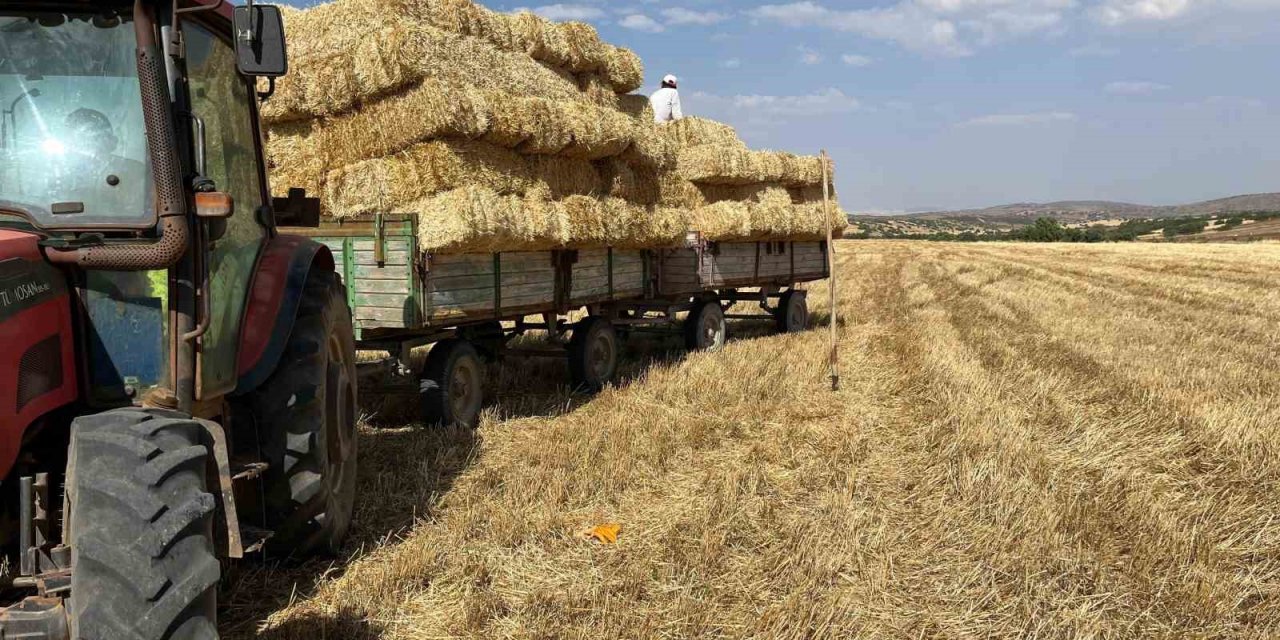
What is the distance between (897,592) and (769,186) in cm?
932

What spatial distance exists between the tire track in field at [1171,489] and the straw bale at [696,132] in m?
4.54

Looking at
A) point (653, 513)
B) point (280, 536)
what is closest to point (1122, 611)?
point (653, 513)

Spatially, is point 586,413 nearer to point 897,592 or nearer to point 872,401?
point 872,401

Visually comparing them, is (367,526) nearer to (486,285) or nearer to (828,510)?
(828,510)

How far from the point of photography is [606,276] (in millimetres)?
8836

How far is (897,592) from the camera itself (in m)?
3.85

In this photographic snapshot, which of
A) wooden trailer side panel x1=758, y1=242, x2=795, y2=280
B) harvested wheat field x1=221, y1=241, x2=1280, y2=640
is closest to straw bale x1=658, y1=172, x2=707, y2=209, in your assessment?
wooden trailer side panel x1=758, y1=242, x2=795, y2=280

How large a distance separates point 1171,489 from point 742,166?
7.44 meters

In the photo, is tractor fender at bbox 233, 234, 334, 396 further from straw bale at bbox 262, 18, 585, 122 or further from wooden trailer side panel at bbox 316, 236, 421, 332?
straw bale at bbox 262, 18, 585, 122

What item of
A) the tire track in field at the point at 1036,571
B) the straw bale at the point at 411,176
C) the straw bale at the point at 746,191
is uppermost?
the straw bale at the point at 746,191

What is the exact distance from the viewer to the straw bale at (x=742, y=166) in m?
11.3

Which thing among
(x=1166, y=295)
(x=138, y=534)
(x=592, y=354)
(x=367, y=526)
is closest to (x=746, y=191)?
(x=592, y=354)

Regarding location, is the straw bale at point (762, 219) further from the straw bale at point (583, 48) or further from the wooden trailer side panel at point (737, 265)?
the straw bale at point (583, 48)

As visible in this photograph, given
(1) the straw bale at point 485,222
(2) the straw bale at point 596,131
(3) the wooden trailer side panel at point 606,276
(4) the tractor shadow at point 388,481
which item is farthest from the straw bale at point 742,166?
(1) the straw bale at point 485,222
